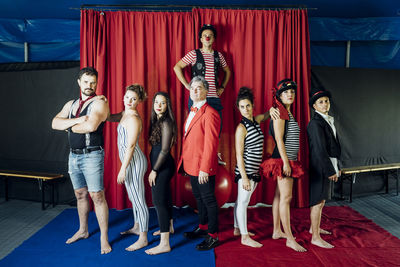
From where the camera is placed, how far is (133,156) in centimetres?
254

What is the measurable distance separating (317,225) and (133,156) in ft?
6.10

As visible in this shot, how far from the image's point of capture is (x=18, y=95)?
158 inches

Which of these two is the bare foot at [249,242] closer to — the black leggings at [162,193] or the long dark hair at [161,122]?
the black leggings at [162,193]

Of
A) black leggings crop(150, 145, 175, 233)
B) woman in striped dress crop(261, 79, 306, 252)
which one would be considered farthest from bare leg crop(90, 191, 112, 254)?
woman in striped dress crop(261, 79, 306, 252)

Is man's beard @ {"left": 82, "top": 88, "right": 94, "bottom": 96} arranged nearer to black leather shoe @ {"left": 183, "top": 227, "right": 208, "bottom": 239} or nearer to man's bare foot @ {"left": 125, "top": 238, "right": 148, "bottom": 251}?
man's bare foot @ {"left": 125, "top": 238, "right": 148, "bottom": 251}

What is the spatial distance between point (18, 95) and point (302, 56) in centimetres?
405

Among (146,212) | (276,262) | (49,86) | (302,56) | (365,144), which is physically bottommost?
(276,262)

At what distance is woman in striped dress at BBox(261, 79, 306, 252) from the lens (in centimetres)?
249

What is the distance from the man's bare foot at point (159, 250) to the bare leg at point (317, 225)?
4.54ft

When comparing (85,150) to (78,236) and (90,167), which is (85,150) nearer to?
(90,167)

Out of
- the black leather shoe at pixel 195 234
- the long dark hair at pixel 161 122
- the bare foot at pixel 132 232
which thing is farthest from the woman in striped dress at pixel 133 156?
the black leather shoe at pixel 195 234

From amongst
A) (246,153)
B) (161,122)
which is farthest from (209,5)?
(246,153)

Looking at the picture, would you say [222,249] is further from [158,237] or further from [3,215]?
[3,215]

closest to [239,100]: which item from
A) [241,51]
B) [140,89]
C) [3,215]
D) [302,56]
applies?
[140,89]
